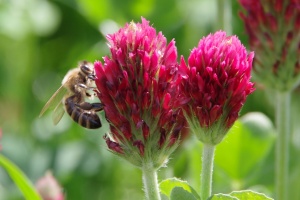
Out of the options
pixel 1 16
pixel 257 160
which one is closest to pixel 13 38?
pixel 1 16

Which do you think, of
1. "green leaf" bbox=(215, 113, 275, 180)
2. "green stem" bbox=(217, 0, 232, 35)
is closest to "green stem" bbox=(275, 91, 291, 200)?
"green leaf" bbox=(215, 113, 275, 180)

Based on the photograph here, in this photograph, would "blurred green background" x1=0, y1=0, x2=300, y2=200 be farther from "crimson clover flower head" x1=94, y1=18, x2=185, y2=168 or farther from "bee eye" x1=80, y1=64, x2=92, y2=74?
"crimson clover flower head" x1=94, y1=18, x2=185, y2=168

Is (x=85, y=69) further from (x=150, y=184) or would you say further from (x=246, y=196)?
(x=246, y=196)

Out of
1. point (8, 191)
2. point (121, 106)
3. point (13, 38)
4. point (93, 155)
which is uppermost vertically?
point (13, 38)

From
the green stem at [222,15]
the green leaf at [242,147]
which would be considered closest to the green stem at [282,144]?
the green leaf at [242,147]

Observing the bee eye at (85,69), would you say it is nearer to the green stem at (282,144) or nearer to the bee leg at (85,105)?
the bee leg at (85,105)

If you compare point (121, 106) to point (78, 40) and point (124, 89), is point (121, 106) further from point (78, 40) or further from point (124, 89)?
point (78, 40)
